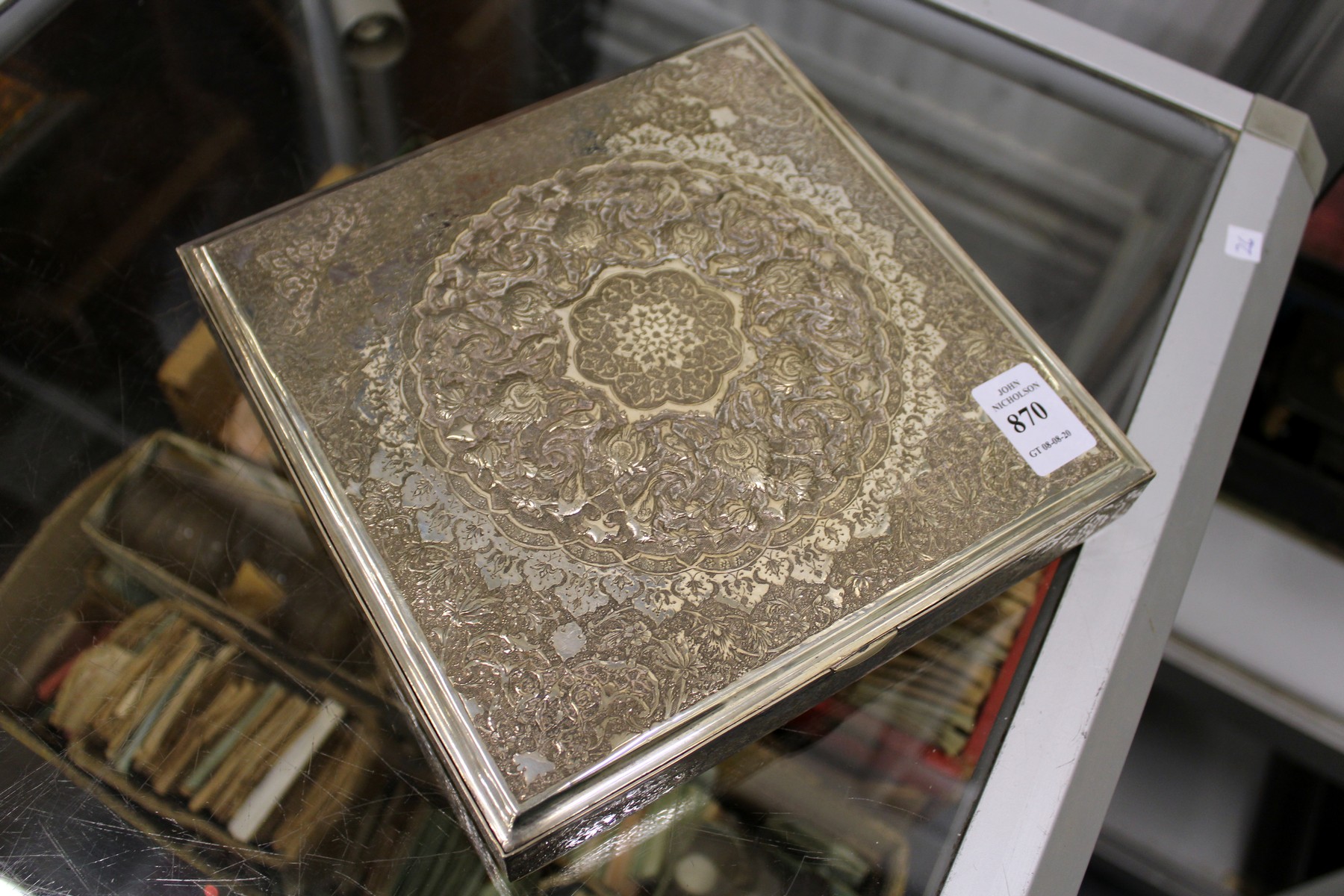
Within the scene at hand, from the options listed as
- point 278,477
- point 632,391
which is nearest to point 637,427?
point 632,391

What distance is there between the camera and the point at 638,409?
771 mm

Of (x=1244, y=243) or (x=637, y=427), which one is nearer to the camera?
(x=637, y=427)

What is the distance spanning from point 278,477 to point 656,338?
1.14 feet

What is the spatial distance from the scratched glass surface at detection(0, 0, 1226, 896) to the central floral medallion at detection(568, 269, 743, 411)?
282 mm

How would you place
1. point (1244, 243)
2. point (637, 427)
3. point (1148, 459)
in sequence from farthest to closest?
point (1244, 243) → point (1148, 459) → point (637, 427)

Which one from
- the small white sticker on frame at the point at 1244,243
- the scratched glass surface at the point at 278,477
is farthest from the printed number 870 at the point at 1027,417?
the small white sticker on frame at the point at 1244,243

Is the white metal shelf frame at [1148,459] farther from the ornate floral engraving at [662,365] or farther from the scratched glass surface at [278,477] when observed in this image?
the ornate floral engraving at [662,365]

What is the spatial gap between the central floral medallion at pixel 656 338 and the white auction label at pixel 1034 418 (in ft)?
0.73

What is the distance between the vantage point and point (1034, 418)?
776 millimetres

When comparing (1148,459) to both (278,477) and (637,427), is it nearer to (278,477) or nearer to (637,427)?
(637,427)

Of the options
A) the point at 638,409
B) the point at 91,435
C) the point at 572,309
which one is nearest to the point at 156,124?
the point at 91,435

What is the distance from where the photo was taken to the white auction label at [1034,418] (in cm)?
76

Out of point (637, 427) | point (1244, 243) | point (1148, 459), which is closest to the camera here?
point (637, 427)

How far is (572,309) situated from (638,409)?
12 cm
